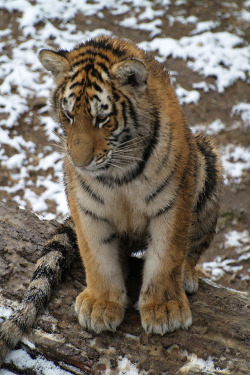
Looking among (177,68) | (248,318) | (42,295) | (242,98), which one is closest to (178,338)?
(248,318)

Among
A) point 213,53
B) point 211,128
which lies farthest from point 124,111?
point 213,53

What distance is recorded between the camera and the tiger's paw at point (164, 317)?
302 cm

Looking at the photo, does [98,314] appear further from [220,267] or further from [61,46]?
[61,46]

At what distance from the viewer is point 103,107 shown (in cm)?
267

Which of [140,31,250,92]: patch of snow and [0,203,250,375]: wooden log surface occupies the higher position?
[140,31,250,92]: patch of snow

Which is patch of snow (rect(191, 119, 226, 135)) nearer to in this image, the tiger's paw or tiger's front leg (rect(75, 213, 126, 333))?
tiger's front leg (rect(75, 213, 126, 333))

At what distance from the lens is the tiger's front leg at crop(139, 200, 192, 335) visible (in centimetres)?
303

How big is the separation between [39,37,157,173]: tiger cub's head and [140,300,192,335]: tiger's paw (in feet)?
3.13

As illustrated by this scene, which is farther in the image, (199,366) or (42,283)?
(42,283)

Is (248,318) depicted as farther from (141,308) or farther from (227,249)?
(227,249)

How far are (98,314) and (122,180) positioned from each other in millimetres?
880

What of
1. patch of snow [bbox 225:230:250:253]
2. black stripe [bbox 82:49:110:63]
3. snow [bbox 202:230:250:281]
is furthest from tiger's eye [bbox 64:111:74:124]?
patch of snow [bbox 225:230:250:253]

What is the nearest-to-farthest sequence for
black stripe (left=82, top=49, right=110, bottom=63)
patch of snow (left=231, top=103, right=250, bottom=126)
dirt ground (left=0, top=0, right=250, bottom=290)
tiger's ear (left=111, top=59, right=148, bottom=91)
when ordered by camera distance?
tiger's ear (left=111, top=59, right=148, bottom=91) < black stripe (left=82, top=49, right=110, bottom=63) < dirt ground (left=0, top=0, right=250, bottom=290) < patch of snow (left=231, top=103, right=250, bottom=126)

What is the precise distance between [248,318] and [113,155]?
1419 mm
